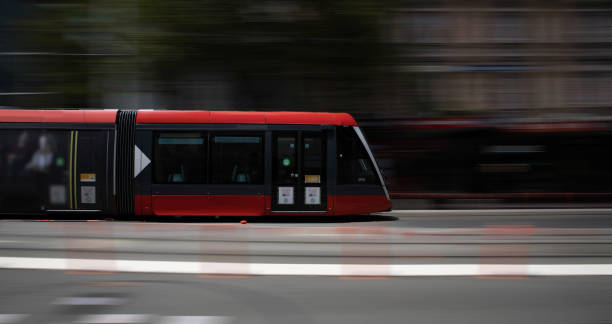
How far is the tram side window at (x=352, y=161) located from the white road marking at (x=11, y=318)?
24.5 feet

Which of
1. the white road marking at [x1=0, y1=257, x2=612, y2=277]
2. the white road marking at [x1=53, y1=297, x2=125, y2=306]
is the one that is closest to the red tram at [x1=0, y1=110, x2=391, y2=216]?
the white road marking at [x1=0, y1=257, x2=612, y2=277]

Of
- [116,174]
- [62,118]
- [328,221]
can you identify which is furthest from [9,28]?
[328,221]

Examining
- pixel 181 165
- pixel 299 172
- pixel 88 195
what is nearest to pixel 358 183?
pixel 299 172

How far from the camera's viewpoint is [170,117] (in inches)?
438

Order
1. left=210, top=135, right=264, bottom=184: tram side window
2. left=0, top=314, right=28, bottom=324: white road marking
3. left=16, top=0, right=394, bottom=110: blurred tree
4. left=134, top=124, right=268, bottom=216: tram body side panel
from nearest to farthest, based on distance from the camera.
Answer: left=0, top=314, right=28, bottom=324: white road marking → left=134, top=124, right=268, bottom=216: tram body side panel → left=210, top=135, right=264, bottom=184: tram side window → left=16, top=0, right=394, bottom=110: blurred tree

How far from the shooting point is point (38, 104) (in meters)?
16.5

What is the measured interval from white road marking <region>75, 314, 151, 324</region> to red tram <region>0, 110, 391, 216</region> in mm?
6726

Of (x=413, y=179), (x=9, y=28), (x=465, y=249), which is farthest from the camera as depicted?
(x=9, y=28)

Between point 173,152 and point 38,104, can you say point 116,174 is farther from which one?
point 38,104

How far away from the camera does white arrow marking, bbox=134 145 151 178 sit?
10938 millimetres

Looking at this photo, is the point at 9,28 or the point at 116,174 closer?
the point at 116,174

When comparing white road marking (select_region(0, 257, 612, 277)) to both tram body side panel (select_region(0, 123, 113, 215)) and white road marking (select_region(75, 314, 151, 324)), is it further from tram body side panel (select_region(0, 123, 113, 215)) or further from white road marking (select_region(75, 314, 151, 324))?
tram body side panel (select_region(0, 123, 113, 215))

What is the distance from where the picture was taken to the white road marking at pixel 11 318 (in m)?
4.10

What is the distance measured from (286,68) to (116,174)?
5915mm
